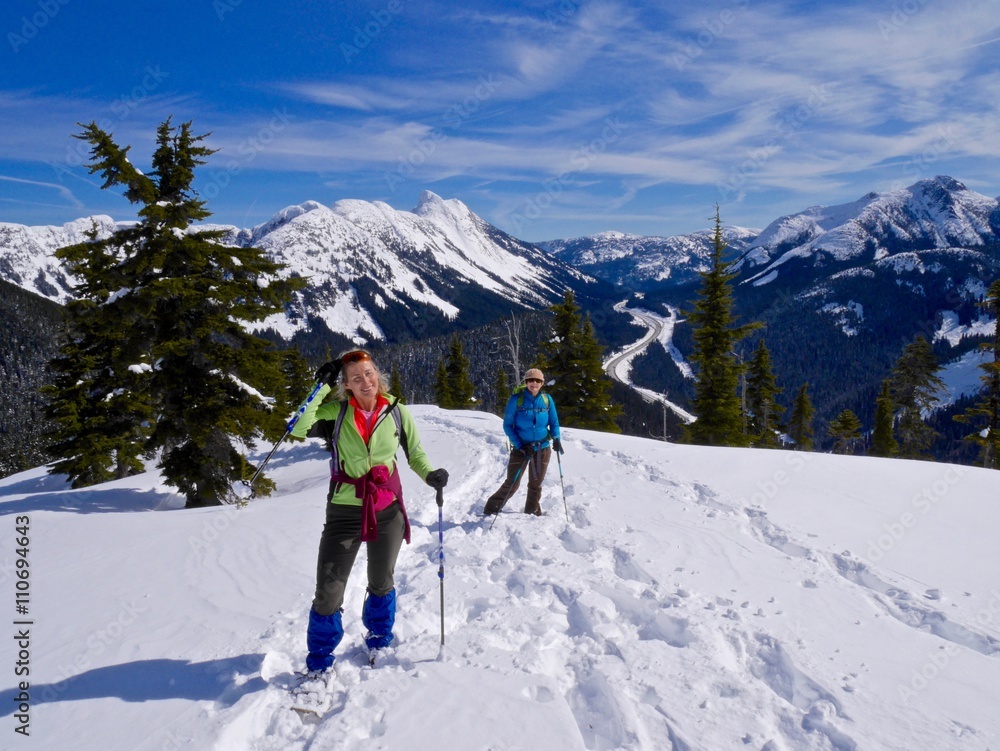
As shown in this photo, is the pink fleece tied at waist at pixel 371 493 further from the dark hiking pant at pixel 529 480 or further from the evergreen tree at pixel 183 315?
the evergreen tree at pixel 183 315

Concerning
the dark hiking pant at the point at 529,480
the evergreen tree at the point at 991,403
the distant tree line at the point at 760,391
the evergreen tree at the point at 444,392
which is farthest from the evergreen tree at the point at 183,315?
the evergreen tree at the point at 444,392

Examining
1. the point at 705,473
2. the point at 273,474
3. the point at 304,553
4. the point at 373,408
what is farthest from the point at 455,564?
the point at 273,474

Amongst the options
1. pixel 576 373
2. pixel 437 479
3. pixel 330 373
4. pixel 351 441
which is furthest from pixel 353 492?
pixel 576 373

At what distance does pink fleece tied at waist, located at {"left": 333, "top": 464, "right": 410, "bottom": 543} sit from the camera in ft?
12.7

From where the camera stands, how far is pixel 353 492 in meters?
3.92

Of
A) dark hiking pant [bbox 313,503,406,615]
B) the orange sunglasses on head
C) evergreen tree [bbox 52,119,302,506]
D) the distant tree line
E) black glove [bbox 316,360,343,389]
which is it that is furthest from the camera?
the distant tree line

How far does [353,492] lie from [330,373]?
0.97 meters

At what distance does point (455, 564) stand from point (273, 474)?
12.5m

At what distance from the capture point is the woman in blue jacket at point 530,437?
8.00 meters

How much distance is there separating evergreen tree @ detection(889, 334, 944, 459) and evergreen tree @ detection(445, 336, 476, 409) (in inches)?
1243

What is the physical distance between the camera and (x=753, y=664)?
13.7 feet

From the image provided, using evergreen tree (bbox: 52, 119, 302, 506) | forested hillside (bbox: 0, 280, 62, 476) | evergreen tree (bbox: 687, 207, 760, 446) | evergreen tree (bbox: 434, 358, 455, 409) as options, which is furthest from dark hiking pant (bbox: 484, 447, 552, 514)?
forested hillside (bbox: 0, 280, 62, 476)

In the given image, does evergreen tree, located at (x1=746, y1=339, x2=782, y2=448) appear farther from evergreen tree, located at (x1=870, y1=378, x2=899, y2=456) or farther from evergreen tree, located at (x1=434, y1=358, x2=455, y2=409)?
evergreen tree, located at (x1=434, y1=358, x2=455, y2=409)

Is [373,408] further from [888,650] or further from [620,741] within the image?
[888,650]
